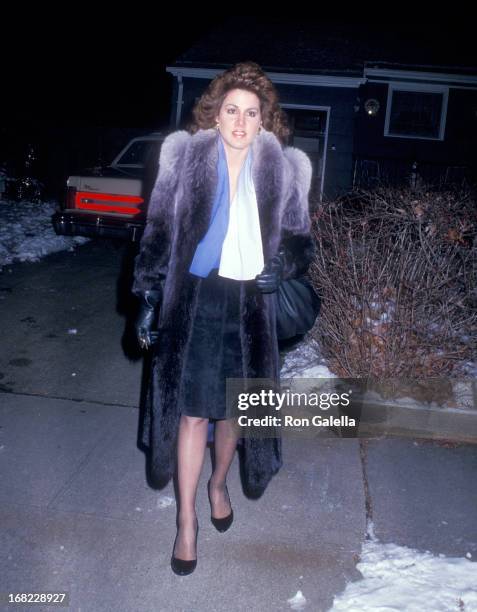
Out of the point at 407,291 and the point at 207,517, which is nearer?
the point at 207,517

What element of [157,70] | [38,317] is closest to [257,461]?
[38,317]

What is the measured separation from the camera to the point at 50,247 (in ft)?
31.1

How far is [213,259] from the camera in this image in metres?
2.61

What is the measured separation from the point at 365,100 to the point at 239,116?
43.3 feet

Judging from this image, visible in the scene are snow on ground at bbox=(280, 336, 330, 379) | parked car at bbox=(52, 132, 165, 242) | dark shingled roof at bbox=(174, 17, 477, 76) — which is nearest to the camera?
snow on ground at bbox=(280, 336, 330, 379)

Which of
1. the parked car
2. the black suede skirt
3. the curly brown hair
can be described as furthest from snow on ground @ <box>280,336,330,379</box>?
the parked car

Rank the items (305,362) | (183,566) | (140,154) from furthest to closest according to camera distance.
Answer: (140,154), (305,362), (183,566)

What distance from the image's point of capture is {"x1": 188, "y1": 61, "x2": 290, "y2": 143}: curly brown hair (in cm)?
264

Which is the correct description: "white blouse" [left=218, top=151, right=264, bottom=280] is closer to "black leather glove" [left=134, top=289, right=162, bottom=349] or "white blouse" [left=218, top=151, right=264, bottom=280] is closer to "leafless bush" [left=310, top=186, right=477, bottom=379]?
"black leather glove" [left=134, top=289, right=162, bottom=349]

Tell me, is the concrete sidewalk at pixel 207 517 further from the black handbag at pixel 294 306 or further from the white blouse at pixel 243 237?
the white blouse at pixel 243 237

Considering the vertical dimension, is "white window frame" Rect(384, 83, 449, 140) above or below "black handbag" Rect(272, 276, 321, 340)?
above

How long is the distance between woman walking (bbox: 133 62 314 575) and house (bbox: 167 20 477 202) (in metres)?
11.9

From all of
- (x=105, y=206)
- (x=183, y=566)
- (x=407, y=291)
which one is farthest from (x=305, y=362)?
(x=105, y=206)

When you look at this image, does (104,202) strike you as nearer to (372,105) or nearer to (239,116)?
(239,116)
